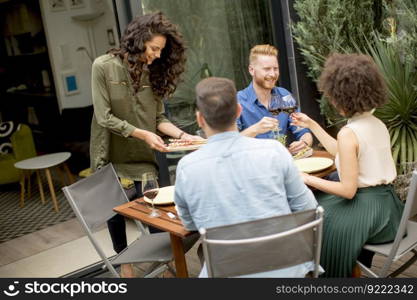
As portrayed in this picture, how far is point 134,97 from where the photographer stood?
330cm

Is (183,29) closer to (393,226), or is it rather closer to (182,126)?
(182,126)

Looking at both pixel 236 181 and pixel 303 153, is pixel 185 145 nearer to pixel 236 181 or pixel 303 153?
pixel 303 153

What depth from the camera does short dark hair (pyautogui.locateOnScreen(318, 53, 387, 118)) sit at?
2.50 metres

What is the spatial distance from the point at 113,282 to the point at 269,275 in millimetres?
952

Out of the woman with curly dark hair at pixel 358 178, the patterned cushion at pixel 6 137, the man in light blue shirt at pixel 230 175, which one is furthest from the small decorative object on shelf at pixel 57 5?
the man in light blue shirt at pixel 230 175

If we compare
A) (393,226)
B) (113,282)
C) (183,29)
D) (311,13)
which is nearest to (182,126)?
(183,29)

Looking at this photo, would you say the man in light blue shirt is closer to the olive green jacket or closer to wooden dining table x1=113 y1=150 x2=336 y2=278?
wooden dining table x1=113 y1=150 x2=336 y2=278

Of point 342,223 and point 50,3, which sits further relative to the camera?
point 50,3

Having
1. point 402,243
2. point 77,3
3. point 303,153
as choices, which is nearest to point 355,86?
point 303,153

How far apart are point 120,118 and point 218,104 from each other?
1.36 metres

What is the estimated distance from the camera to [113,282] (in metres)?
2.68

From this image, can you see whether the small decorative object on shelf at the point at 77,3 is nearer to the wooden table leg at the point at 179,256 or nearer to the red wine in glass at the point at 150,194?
the red wine in glass at the point at 150,194

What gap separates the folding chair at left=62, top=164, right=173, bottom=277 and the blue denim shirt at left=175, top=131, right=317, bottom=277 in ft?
2.49

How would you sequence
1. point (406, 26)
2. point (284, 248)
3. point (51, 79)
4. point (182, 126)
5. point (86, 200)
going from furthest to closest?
1. point (51, 79)
2. point (182, 126)
3. point (406, 26)
4. point (86, 200)
5. point (284, 248)
